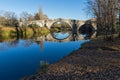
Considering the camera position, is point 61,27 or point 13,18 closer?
point 13,18

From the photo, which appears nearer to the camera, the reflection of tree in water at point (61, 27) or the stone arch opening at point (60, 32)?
the stone arch opening at point (60, 32)

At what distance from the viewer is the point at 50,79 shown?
1299cm

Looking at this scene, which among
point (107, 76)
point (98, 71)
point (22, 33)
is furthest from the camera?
point (22, 33)

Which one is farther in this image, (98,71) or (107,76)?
(98,71)

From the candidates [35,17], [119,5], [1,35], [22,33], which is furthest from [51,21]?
[119,5]

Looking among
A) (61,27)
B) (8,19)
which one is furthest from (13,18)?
(61,27)

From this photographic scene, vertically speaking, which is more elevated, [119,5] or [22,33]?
[119,5]

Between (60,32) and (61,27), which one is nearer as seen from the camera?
(60,32)

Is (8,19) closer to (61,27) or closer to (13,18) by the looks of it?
(13,18)

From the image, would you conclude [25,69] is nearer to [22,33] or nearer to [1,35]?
[1,35]

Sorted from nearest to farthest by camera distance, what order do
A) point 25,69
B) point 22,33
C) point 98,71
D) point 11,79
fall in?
point 98,71 → point 11,79 → point 25,69 → point 22,33

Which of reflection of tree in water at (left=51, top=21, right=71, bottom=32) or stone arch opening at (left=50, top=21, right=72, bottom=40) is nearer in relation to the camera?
stone arch opening at (left=50, top=21, right=72, bottom=40)

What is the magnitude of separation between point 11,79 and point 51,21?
91.8 m

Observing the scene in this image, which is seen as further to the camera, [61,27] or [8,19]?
[61,27]
